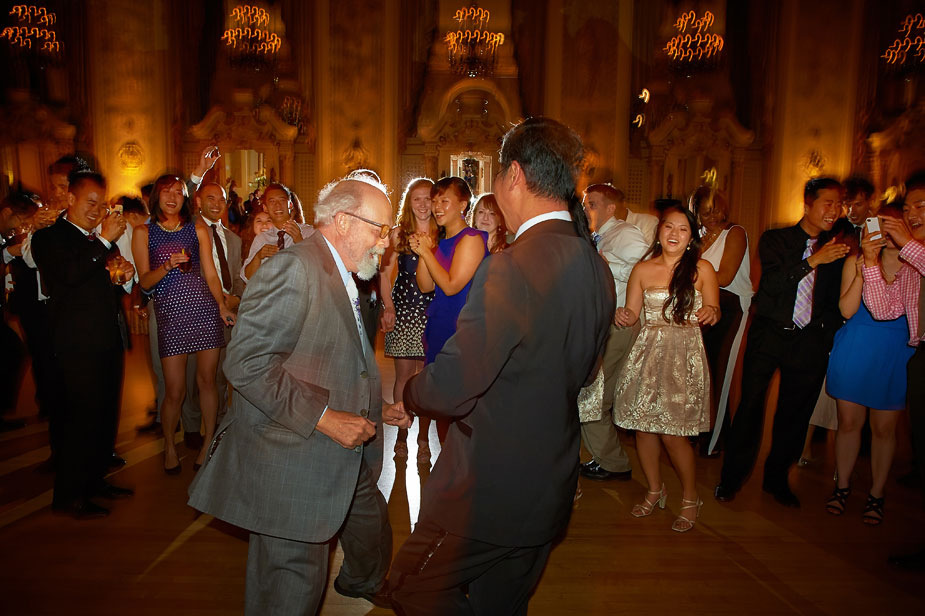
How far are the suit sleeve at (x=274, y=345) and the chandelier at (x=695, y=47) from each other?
419 inches

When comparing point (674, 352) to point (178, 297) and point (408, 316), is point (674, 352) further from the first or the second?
point (178, 297)

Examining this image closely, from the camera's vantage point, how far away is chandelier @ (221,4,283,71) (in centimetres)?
1057

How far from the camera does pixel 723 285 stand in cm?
429

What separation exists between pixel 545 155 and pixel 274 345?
36.8 inches

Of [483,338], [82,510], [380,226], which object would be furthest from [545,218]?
[82,510]

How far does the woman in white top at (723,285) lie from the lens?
4.23 meters

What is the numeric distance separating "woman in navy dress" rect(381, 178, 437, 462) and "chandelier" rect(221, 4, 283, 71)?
323 inches

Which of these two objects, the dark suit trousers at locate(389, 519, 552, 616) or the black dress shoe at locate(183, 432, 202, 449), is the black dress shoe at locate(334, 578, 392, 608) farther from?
the black dress shoe at locate(183, 432, 202, 449)

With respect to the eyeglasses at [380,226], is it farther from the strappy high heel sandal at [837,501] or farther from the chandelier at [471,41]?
the chandelier at [471,41]

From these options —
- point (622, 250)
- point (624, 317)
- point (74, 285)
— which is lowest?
point (624, 317)

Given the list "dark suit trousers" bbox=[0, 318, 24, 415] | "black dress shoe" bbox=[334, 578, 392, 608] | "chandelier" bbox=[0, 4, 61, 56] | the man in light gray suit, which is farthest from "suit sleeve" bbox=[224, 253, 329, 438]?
"chandelier" bbox=[0, 4, 61, 56]

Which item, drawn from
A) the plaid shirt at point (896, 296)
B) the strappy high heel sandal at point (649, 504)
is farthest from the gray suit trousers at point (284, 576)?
the plaid shirt at point (896, 296)

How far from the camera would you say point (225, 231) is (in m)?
4.50

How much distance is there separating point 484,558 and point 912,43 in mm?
11435
